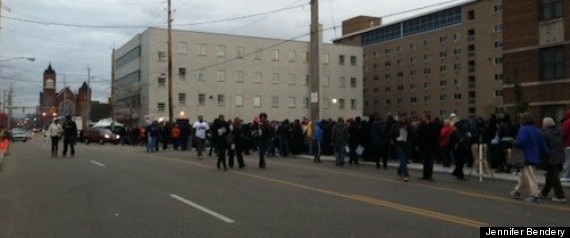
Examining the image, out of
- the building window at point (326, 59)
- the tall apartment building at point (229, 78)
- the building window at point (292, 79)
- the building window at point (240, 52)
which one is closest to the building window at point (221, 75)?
the tall apartment building at point (229, 78)

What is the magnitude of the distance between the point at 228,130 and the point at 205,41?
61.1m

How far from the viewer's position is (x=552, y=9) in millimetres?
29516

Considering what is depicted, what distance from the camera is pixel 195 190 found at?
1330cm

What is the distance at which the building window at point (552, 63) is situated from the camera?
2914 centimetres

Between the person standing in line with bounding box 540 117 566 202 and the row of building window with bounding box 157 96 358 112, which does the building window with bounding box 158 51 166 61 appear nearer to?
the row of building window with bounding box 157 96 358 112

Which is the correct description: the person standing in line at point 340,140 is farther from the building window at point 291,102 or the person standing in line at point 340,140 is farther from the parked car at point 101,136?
the building window at point 291,102

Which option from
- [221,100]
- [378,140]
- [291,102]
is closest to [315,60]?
[378,140]

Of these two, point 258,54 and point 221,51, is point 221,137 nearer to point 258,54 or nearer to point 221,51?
point 221,51

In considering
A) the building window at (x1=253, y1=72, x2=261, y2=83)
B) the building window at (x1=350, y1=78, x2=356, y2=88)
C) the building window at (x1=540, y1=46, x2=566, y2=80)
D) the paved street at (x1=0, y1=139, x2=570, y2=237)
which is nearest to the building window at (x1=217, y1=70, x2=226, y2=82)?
the building window at (x1=253, y1=72, x2=261, y2=83)

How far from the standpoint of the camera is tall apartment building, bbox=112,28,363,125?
75812 mm

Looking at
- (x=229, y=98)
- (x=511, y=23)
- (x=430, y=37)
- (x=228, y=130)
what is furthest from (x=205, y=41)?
(x=228, y=130)

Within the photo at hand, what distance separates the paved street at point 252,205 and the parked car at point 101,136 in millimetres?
34531

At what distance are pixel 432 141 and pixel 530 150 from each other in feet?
15.2

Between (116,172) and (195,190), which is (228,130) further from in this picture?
(195,190)
